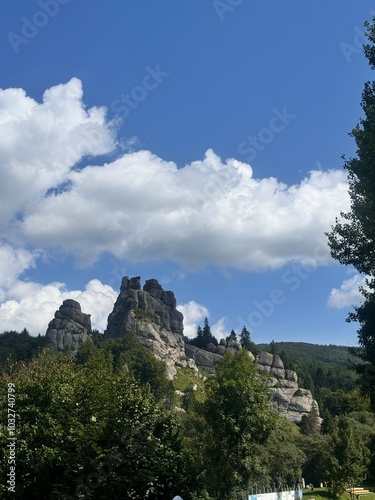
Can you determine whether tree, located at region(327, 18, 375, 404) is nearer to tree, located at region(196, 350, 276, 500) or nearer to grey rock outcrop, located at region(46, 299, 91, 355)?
tree, located at region(196, 350, 276, 500)

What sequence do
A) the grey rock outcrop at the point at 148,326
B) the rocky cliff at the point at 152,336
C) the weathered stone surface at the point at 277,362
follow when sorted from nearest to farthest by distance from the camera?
the rocky cliff at the point at 152,336 → the grey rock outcrop at the point at 148,326 → the weathered stone surface at the point at 277,362

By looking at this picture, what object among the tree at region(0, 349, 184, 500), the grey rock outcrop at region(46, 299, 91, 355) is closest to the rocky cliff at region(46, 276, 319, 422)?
the grey rock outcrop at region(46, 299, 91, 355)

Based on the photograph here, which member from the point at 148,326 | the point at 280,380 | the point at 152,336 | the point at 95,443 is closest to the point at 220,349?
the point at 280,380

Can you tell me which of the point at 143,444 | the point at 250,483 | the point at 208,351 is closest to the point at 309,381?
the point at 208,351

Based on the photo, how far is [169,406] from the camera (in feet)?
404

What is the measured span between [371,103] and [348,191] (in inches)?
126

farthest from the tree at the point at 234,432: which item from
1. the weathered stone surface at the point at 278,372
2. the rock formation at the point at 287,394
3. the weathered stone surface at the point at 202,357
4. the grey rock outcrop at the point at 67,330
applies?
the weathered stone surface at the point at 202,357

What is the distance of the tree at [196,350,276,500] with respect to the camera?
3281 cm

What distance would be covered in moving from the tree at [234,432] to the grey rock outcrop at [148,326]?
5512 inches

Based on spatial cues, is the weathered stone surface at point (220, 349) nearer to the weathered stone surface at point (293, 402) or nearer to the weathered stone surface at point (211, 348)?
the weathered stone surface at point (211, 348)

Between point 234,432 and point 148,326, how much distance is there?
6063 inches

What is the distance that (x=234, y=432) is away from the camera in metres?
33.0

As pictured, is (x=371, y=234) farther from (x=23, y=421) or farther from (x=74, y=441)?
(x=23, y=421)

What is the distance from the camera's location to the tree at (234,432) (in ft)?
108
